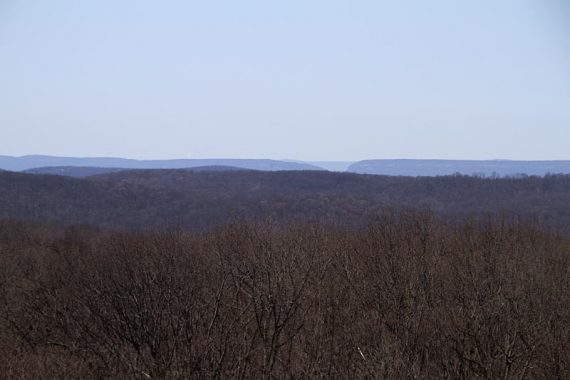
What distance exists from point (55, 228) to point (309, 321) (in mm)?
44892

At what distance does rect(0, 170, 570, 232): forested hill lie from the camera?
74.4 meters

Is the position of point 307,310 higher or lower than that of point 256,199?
higher

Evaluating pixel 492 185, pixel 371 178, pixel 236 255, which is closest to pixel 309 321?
pixel 236 255

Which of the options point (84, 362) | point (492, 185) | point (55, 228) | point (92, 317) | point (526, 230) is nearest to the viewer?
point (84, 362)

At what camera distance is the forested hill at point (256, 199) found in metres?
74.4

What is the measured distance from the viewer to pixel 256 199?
86250 millimetres

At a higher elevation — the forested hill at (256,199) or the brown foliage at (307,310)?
the brown foliage at (307,310)

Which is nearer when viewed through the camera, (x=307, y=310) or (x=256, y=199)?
(x=307, y=310)

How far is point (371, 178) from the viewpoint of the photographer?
108250 mm

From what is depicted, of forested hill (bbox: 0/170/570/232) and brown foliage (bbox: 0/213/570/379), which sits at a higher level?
brown foliage (bbox: 0/213/570/379)

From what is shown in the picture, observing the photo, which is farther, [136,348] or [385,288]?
[385,288]

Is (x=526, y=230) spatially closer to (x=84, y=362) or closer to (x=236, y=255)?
(x=236, y=255)

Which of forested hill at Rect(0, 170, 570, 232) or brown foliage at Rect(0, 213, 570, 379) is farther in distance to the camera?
forested hill at Rect(0, 170, 570, 232)

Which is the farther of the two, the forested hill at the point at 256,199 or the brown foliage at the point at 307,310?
the forested hill at the point at 256,199
